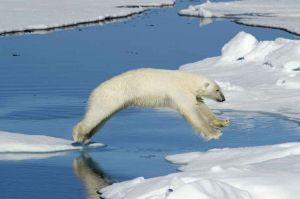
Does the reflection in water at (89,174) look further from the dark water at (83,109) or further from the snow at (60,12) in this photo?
the snow at (60,12)

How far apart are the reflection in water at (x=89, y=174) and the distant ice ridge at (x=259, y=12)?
14.5 metres

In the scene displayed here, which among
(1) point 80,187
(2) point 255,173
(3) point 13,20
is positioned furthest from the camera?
(3) point 13,20

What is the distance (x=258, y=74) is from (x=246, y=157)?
7332mm

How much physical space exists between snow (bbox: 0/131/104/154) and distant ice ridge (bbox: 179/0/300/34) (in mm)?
13930

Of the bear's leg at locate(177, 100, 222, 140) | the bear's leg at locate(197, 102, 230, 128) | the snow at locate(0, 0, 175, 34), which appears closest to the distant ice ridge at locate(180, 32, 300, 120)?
the bear's leg at locate(197, 102, 230, 128)

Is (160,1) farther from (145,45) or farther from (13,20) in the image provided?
(145,45)

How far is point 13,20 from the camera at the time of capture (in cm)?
2708

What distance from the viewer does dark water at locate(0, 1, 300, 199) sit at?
9.79m

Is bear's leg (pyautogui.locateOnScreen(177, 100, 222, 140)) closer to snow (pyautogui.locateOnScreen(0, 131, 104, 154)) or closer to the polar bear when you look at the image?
the polar bear

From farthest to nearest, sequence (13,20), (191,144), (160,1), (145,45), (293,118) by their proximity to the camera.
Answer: (160,1)
(13,20)
(145,45)
(293,118)
(191,144)

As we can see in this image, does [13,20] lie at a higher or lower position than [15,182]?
higher

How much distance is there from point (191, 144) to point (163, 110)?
249 cm

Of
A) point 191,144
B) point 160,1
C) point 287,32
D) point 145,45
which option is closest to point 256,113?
point 191,144

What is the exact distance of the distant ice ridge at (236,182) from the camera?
721 centimetres
